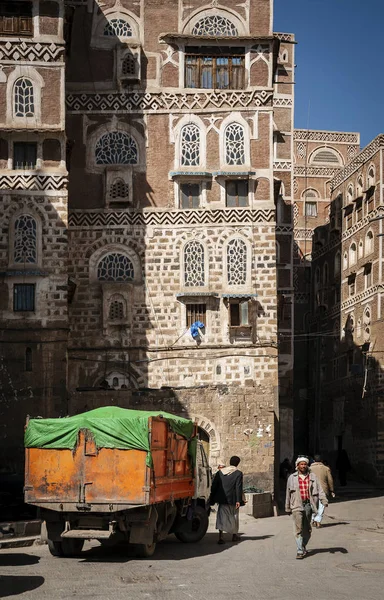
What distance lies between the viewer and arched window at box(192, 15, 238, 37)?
34406mm

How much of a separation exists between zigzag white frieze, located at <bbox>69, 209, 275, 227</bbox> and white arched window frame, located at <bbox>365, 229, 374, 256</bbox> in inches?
484

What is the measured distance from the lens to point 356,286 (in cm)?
4672

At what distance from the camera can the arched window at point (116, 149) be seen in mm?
34000

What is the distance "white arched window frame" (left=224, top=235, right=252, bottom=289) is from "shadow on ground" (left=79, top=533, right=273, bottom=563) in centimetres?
Result: 1336

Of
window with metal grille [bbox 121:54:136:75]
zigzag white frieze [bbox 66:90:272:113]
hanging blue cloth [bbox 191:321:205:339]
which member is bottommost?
hanging blue cloth [bbox 191:321:205:339]

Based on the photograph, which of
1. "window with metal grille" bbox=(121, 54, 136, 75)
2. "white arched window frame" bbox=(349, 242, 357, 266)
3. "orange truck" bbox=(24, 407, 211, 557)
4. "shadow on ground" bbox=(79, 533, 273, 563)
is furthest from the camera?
"white arched window frame" bbox=(349, 242, 357, 266)

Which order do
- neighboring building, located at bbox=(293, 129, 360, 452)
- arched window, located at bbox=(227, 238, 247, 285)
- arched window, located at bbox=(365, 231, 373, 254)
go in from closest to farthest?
1. arched window, located at bbox=(227, 238, 247, 285)
2. arched window, located at bbox=(365, 231, 373, 254)
3. neighboring building, located at bbox=(293, 129, 360, 452)

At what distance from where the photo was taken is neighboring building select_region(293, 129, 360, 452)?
53.6 m

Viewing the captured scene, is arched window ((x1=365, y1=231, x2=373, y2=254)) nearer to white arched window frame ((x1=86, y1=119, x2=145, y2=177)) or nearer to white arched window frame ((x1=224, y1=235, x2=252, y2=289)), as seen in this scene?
white arched window frame ((x1=224, y1=235, x2=252, y2=289))

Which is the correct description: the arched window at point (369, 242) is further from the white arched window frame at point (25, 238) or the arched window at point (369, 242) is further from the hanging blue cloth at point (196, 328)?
the white arched window frame at point (25, 238)

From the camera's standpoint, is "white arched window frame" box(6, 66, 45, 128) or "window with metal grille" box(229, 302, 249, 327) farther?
"window with metal grille" box(229, 302, 249, 327)

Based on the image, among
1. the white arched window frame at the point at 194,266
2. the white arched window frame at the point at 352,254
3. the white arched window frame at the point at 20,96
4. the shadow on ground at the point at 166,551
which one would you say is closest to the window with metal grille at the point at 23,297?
the white arched window frame at the point at 20,96

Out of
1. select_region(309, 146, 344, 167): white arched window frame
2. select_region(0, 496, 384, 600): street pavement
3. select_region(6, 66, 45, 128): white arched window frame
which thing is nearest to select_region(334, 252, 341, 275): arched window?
select_region(309, 146, 344, 167): white arched window frame

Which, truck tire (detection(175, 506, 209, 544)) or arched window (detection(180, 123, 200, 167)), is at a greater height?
arched window (detection(180, 123, 200, 167))
